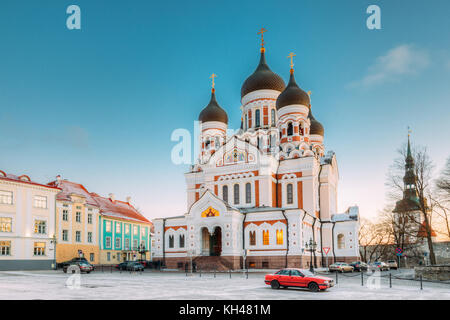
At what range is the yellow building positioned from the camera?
4712cm

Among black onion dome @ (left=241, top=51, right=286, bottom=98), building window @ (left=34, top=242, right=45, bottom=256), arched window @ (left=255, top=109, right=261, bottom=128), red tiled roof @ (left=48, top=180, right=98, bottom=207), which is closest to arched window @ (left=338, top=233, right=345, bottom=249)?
arched window @ (left=255, top=109, right=261, bottom=128)

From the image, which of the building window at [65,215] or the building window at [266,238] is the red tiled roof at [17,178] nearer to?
the building window at [65,215]

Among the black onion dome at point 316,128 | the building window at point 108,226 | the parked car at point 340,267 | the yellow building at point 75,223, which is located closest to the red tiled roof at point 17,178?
the yellow building at point 75,223

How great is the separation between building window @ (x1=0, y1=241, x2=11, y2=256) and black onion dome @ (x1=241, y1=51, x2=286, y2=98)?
104 ft

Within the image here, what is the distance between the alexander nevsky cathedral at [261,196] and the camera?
134 ft

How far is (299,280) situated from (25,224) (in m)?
32.4

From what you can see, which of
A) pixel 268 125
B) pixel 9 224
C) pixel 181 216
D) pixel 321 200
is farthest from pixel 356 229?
pixel 9 224

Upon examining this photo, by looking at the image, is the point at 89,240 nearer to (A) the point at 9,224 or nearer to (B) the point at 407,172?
(A) the point at 9,224

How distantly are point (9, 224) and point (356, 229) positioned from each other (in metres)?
36.1

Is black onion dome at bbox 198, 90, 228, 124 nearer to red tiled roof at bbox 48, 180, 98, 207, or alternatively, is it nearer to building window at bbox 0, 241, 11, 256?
red tiled roof at bbox 48, 180, 98, 207

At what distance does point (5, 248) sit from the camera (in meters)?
41.2

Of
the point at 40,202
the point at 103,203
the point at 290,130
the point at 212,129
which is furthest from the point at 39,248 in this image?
the point at 290,130

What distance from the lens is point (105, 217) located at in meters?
54.3

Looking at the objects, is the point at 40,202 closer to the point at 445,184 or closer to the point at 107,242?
the point at 107,242
